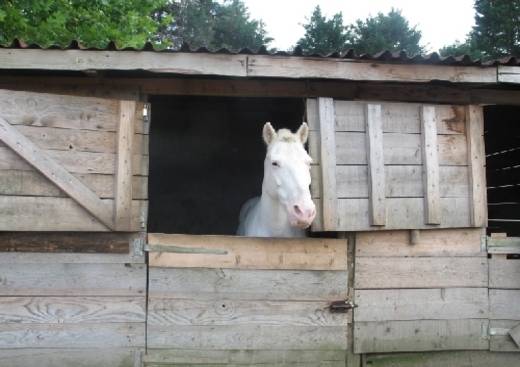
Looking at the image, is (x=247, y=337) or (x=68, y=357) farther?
(x=247, y=337)

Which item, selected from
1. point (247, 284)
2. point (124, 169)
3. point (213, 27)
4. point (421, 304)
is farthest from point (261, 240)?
point (213, 27)

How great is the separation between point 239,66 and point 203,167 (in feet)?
13.6

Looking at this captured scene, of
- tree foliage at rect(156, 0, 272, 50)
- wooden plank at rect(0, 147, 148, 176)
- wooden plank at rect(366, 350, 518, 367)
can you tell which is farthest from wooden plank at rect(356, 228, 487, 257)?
tree foliage at rect(156, 0, 272, 50)

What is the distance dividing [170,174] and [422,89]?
14.8 ft

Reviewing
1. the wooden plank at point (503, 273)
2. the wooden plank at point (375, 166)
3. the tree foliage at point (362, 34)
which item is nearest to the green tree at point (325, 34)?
the tree foliage at point (362, 34)

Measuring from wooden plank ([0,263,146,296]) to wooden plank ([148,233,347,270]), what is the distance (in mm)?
233

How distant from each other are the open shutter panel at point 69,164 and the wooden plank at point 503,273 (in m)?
3.09

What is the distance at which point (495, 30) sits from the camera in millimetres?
22375

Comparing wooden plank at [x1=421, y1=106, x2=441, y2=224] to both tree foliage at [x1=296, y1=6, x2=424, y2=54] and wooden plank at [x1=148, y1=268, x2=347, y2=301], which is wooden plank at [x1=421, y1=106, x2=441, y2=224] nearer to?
wooden plank at [x1=148, y1=268, x2=347, y2=301]

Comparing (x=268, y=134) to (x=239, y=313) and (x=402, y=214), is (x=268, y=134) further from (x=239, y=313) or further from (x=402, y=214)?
(x=239, y=313)

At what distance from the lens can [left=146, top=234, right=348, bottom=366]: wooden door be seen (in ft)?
13.0

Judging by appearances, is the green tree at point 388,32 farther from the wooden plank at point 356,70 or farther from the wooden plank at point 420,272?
the wooden plank at point 420,272

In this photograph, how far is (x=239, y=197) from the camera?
8.04 m

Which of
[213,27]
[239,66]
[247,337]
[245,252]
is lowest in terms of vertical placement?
[247,337]
